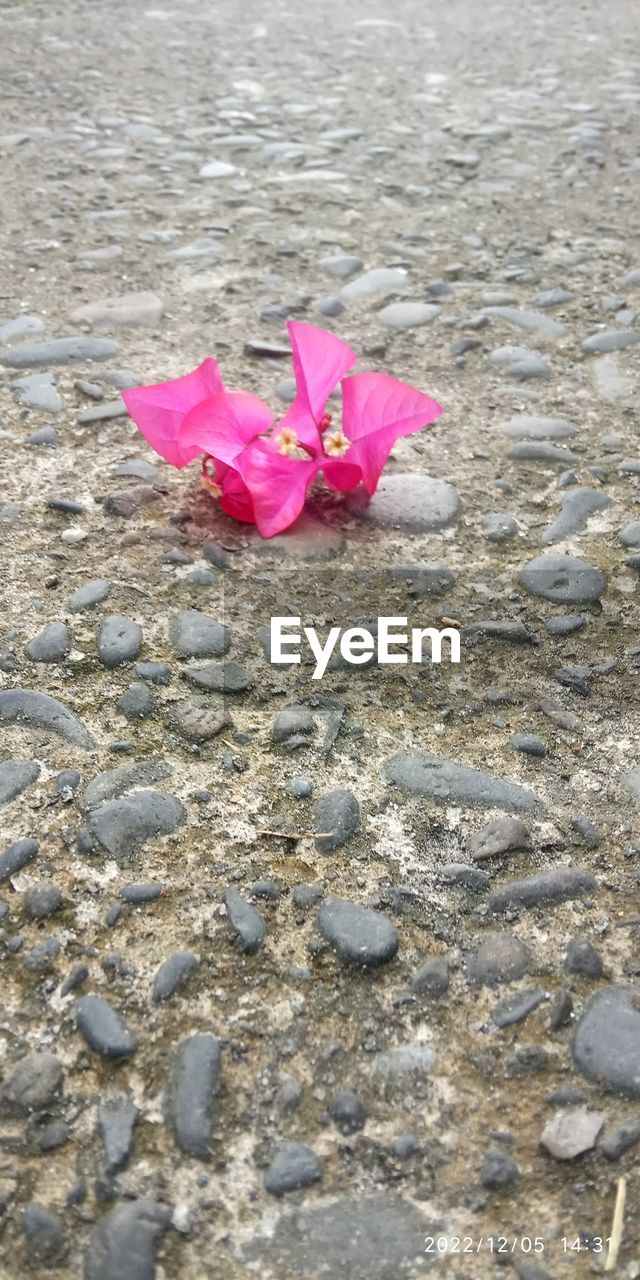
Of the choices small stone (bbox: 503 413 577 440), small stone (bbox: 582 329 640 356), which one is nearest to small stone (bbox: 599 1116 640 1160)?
small stone (bbox: 503 413 577 440)

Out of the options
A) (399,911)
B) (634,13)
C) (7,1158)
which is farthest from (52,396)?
(634,13)

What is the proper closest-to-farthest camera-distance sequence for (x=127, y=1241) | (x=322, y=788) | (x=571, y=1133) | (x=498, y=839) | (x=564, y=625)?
(x=127, y=1241)
(x=571, y=1133)
(x=498, y=839)
(x=322, y=788)
(x=564, y=625)

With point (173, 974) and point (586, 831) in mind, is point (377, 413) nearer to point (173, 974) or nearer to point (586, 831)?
point (586, 831)

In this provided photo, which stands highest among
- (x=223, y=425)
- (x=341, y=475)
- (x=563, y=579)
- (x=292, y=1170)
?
(x=223, y=425)

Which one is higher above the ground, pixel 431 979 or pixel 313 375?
pixel 313 375

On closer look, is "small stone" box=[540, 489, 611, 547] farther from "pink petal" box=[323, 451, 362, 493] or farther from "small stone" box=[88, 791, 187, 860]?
"small stone" box=[88, 791, 187, 860]

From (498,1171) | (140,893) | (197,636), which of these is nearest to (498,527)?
(197,636)
